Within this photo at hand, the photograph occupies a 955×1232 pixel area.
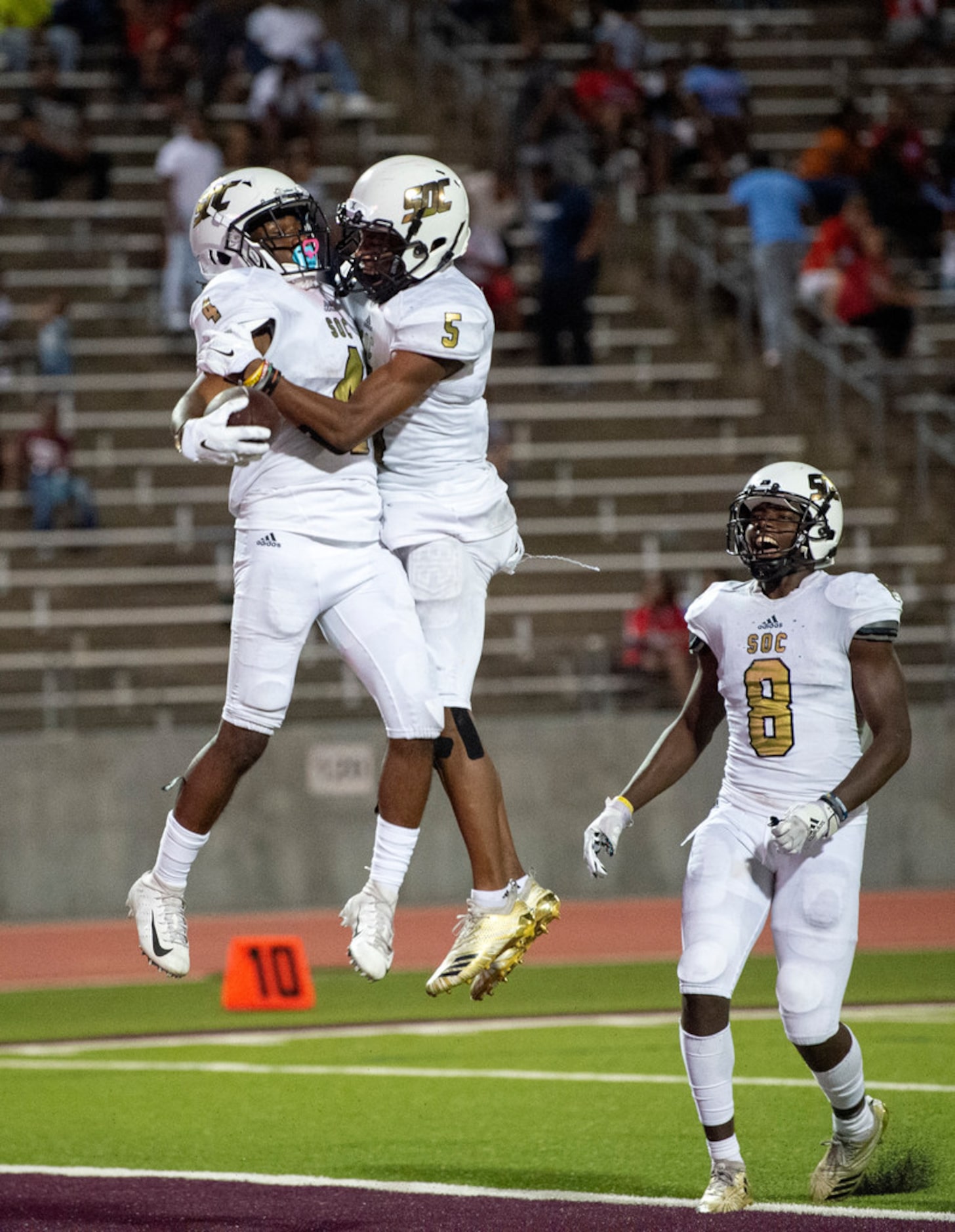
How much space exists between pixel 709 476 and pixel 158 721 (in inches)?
196

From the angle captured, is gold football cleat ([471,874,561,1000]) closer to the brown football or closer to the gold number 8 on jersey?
the gold number 8 on jersey

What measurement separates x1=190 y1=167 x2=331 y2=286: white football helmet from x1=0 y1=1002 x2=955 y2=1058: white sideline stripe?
5598mm

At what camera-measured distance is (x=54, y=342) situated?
Result: 17.2 m

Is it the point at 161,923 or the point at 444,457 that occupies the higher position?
the point at 444,457

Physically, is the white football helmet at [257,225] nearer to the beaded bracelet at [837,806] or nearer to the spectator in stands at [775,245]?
the beaded bracelet at [837,806]

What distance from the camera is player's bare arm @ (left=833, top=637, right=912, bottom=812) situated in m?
6.98

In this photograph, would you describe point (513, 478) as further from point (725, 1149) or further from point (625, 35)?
point (725, 1149)

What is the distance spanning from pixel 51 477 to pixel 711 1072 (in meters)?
10.3


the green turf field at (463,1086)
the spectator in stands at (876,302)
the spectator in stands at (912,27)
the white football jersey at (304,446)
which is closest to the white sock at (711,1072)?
the green turf field at (463,1086)

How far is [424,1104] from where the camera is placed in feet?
31.2

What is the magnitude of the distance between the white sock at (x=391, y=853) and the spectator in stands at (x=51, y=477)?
10361mm

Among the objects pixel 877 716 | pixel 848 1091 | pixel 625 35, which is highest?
pixel 625 35

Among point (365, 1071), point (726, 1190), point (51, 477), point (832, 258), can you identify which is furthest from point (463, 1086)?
point (832, 258)

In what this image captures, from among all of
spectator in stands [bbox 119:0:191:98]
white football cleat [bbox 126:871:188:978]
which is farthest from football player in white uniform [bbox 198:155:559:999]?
spectator in stands [bbox 119:0:191:98]
